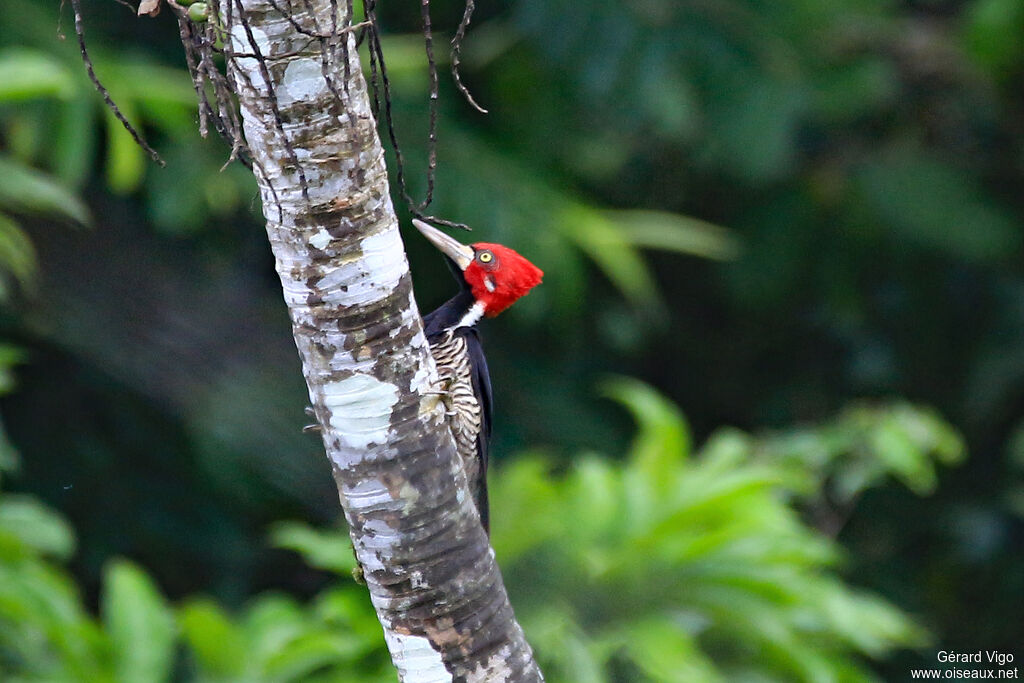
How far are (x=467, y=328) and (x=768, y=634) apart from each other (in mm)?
2076

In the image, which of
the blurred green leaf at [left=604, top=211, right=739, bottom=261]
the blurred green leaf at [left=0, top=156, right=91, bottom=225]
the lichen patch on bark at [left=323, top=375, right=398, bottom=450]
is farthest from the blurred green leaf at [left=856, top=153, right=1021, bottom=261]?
the lichen patch on bark at [left=323, top=375, right=398, bottom=450]

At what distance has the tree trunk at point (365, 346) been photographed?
1.34 m

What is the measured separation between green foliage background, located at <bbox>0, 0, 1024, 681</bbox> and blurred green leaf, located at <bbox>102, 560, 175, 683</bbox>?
0.01 meters

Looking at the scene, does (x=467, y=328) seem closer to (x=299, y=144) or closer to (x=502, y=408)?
(x=299, y=144)

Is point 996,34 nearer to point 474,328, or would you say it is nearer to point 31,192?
point 474,328

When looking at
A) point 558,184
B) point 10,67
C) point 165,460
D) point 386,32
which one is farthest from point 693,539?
point 10,67

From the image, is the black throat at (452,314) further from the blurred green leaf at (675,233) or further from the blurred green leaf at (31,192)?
the blurred green leaf at (675,233)

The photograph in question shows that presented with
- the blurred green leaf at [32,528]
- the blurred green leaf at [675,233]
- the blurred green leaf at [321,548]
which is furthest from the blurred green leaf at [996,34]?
the blurred green leaf at [32,528]

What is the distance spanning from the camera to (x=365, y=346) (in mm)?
1482

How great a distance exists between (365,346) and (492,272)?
1089 millimetres

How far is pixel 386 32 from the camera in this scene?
473cm

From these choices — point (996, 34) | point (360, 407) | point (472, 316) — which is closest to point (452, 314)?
point (472, 316)

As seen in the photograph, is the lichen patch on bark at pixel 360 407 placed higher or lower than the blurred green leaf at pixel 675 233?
lower

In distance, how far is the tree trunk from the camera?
134 centimetres
